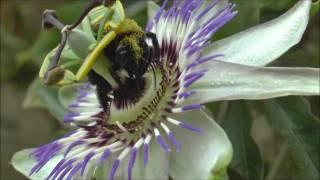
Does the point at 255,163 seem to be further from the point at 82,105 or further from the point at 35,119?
the point at 35,119

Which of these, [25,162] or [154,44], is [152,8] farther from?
[25,162]

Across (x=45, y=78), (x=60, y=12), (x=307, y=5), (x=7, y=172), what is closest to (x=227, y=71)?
(x=307, y=5)

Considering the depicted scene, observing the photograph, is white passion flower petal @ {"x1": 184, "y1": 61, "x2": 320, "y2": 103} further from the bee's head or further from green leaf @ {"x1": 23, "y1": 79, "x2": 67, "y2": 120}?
green leaf @ {"x1": 23, "y1": 79, "x2": 67, "y2": 120}

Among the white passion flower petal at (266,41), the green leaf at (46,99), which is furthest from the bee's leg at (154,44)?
the green leaf at (46,99)

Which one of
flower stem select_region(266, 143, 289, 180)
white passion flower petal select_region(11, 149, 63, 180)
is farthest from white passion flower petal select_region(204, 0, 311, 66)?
flower stem select_region(266, 143, 289, 180)

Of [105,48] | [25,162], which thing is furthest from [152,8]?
[25,162]

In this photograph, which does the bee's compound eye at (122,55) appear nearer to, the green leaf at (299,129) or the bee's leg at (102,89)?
the bee's leg at (102,89)
